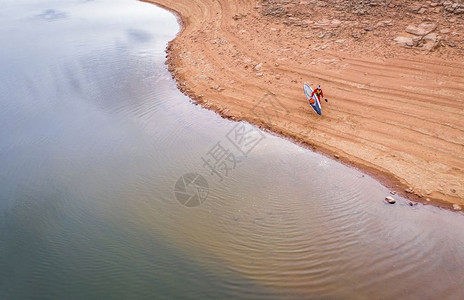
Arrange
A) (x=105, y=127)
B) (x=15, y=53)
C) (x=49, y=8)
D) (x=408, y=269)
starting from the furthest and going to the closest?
(x=49, y=8) → (x=15, y=53) → (x=105, y=127) → (x=408, y=269)

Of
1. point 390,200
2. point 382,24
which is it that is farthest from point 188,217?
point 382,24

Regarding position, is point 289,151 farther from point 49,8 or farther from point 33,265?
point 49,8

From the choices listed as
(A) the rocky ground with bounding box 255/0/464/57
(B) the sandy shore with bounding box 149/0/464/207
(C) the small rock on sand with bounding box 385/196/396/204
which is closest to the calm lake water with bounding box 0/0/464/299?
(C) the small rock on sand with bounding box 385/196/396/204

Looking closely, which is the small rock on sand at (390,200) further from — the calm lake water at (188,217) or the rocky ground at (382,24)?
the rocky ground at (382,24)

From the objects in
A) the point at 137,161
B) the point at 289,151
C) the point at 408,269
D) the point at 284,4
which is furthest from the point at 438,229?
the point at 284,4

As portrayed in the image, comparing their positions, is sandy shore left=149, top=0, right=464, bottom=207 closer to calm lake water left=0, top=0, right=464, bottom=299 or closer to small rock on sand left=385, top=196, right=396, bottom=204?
small rock on sand left=385, top=196, right=396, bottom=204

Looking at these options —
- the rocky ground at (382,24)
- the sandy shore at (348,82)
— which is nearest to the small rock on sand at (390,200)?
the sandy shore at (348,82)
